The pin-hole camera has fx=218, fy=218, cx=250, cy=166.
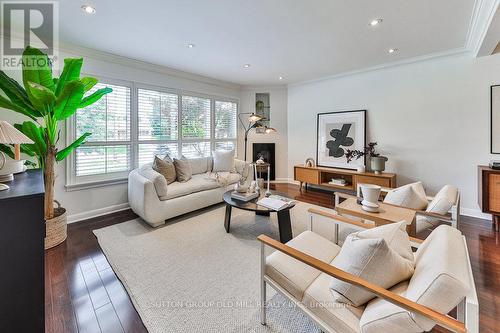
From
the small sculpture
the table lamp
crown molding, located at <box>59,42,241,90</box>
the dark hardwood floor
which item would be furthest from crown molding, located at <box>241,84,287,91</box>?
the table lamp

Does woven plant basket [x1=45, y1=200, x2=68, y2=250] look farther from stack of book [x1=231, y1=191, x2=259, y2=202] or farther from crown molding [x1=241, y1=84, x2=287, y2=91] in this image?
crown molding [x1=241, y1=84, x2=287, y2=91]

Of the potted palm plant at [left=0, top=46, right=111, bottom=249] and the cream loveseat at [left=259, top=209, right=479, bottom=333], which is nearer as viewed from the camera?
the cream loveseat at [left=259, top=209, right=479, bottom=333]

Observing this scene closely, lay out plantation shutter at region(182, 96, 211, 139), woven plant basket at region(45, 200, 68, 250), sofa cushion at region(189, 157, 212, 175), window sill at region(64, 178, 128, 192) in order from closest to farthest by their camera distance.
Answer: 1. woven plant basket at region(45, 200, 68, 250)
2. window sill at region(64, 178, 128, 192)
3. sofa cushion at region(189, 157, 212, 175)
4. plantation shutter at region(182, 96, 211, 139)

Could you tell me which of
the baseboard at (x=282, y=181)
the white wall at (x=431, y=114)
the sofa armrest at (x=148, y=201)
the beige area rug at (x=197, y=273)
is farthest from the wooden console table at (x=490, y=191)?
the sofa armrest at (x=148, y=201)

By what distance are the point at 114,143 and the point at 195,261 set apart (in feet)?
8.90

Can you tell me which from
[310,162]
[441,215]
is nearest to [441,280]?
[441,215]

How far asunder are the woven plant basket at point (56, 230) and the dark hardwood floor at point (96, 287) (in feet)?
0.27

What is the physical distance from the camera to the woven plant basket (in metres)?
2.58

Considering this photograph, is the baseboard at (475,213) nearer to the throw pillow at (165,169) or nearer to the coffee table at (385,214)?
the coffee table at (385,214)

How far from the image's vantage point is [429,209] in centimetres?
228

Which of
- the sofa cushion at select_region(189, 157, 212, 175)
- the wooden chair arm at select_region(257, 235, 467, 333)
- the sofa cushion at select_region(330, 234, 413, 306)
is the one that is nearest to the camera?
the wooden chair arm at select_region(257, 235, 467, 333)

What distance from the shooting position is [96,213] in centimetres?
362

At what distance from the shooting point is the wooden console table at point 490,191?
2992mm

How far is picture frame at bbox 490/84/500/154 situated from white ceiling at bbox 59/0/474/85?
87 cm
